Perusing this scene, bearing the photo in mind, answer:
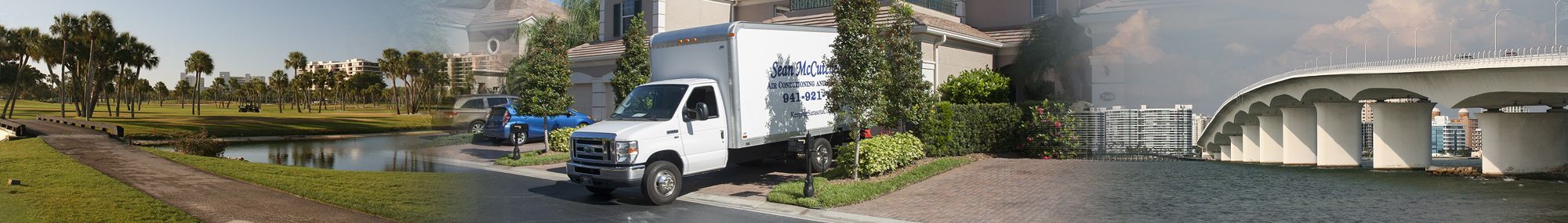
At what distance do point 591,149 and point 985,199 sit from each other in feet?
16.8

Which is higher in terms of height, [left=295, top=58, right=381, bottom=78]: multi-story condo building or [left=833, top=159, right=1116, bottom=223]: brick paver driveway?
[left=295, top=58, right=381, bottom=78]: multi-story condo building

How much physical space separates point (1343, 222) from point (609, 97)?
20.7 m

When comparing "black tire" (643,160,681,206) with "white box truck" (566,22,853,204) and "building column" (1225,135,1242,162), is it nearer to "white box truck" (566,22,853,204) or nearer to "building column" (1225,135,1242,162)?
"white box truck" (566,22,853,204)

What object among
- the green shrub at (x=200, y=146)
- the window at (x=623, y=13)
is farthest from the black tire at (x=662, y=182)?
the window at (x=623, y=13)

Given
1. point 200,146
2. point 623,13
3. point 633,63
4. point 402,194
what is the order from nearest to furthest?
point 402,194 → point 633,63 → point 200,146 → point 623,13

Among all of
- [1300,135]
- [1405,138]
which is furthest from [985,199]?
[1300,135]

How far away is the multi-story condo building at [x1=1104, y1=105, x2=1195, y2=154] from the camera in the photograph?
1728cm

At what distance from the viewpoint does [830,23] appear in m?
21.5

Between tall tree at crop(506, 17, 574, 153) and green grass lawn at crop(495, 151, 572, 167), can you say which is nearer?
green grass lawn at crop(495, 151, 572, 167)

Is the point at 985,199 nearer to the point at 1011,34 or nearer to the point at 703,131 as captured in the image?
the point at 703,131

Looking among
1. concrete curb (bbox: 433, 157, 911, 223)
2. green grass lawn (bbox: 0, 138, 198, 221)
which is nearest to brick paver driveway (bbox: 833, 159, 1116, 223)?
concrete curb (bbox: 433, 157, 911, 223)

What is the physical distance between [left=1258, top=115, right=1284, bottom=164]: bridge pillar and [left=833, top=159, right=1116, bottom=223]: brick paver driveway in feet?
115

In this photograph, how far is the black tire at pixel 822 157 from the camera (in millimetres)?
14453

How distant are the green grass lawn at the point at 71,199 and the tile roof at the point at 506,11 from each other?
798 cm
